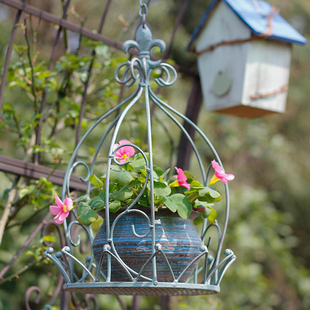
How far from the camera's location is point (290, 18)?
16.5 ft

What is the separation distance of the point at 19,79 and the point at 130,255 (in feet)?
3.04

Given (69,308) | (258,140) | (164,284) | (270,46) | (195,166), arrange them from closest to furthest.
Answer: (164,284)
(69,308)
(270,46)
(195,166)
(258,140)

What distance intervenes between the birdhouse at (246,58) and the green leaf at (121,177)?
78 cm

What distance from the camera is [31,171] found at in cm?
134

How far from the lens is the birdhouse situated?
1.58m

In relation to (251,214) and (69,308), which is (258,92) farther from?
(251,214)

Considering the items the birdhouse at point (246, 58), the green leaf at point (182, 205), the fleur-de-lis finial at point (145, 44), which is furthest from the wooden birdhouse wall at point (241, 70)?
the green leaf at point (182, 205)

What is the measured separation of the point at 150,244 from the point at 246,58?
0.94 meters

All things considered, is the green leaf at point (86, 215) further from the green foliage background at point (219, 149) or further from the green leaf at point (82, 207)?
the green foliage background at point (219, 149)

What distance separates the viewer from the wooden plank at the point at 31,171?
1.25 m

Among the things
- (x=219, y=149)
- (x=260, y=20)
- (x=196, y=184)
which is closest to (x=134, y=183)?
(x=196, y=184)

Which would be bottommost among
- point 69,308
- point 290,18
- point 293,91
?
point 69,308

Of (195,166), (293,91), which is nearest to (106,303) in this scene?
(195,166)

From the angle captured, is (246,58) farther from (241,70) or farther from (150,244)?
(150,244)
